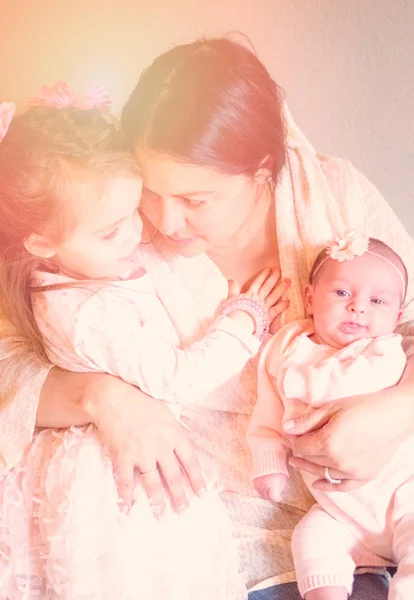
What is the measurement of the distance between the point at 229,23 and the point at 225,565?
0.86 meters

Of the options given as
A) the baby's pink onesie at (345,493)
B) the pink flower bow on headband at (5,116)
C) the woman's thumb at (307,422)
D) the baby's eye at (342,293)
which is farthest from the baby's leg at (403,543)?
the pink flower bow on headband at (5,116)

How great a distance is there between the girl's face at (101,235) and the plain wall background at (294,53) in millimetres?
155

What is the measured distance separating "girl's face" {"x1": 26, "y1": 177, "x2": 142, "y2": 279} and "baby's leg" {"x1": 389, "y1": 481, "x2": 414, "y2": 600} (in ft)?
1.80

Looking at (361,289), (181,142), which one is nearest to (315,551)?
(361,289)

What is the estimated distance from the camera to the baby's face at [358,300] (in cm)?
98

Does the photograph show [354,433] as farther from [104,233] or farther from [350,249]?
[104,233]

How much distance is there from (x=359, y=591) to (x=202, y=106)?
0.77m

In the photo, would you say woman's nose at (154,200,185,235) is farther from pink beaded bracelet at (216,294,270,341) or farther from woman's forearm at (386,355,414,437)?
woman's forearm at (386,355,414,437)

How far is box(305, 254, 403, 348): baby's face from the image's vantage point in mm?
979

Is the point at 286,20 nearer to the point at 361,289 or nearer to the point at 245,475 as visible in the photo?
the point at 361,289

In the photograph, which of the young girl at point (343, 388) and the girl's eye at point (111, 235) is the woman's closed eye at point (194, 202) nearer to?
the girl's eye at point (111, 235)

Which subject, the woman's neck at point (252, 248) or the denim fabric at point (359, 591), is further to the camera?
the woman's neck at point (252, 248)

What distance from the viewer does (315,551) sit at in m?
0.95

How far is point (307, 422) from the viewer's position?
0.97 metres
